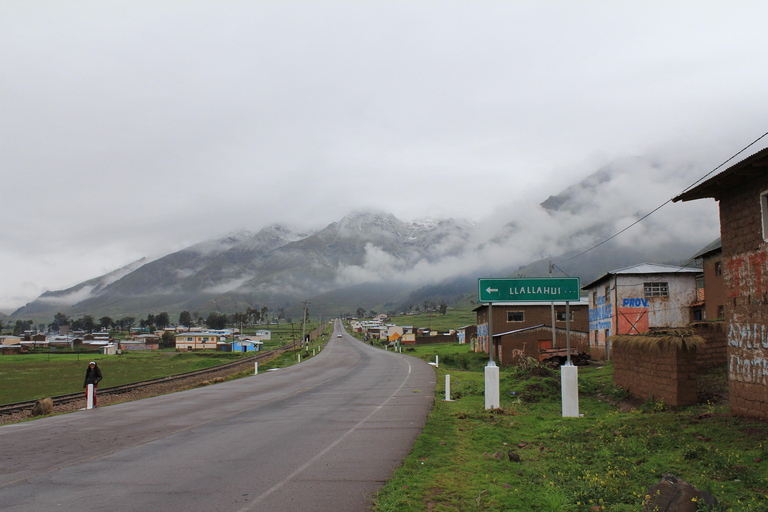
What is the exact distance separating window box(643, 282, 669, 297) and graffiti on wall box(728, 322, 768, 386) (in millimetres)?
29338

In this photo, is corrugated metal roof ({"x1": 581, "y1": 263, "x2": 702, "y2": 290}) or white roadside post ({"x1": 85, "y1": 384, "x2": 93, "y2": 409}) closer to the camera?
white roadside post ({"x1": 85, "y1": 384, "x2": 93, "y2": 409})

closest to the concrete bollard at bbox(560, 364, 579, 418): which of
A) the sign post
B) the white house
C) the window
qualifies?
the sign post

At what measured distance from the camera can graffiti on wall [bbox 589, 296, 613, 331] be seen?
41031 mm

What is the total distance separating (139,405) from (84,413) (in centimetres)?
251

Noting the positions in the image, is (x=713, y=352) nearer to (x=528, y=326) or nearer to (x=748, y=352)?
(x=748, y=352)

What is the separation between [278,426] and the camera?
49.3 feet

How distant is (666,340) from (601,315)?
3033cm

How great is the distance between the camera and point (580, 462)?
946 cm

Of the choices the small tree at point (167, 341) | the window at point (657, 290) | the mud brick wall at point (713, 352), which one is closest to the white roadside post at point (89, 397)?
the mud brick wall at point (713, 352)

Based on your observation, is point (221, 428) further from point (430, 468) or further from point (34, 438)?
point (430, 468)

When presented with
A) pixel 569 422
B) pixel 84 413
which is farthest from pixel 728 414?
pixel 84 413

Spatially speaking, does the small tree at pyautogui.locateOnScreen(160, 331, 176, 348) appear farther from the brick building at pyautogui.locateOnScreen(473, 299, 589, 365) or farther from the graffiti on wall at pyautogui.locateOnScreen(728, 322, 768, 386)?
the graffiti on wall at pyautogui.locateOnScreen(728, 322, 768, 386)

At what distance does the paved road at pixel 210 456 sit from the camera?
7711 millimetres

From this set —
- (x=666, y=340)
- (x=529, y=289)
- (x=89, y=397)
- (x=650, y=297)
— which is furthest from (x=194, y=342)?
(x=666, y=340)
